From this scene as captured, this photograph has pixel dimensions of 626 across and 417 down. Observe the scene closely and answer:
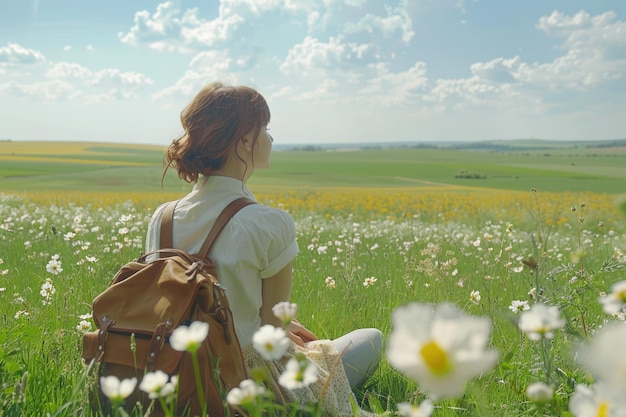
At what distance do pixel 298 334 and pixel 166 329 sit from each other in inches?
36.9

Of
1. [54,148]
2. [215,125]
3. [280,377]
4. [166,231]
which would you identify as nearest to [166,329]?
[166,231]

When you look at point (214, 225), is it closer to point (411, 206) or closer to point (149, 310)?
point (149, 310)

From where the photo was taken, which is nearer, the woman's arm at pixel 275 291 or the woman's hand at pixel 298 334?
the woman's arm at pixel 275 291

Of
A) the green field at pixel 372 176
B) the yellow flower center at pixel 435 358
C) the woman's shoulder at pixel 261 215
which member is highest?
the yellow flower center at pixel 435 358

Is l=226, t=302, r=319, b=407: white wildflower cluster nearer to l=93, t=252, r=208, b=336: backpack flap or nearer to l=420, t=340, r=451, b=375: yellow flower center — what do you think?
l=420, t=340, r=451, b=375: yellow flower center

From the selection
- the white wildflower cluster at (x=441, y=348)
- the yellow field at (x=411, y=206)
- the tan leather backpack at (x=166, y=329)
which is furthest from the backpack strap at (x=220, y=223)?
the yellow field at (x=411, y=206)

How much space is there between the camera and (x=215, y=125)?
2.76m

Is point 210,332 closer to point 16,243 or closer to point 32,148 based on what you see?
point 16,243

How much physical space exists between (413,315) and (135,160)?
166 ft

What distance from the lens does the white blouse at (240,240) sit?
2.60 metres

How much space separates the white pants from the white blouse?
0.61 meters

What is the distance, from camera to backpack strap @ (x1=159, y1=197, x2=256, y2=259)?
103 inches

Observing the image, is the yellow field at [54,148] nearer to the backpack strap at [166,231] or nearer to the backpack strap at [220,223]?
the backpack strap at [166,231]

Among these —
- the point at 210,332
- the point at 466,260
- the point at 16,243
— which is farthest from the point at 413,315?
the point at 16,243
